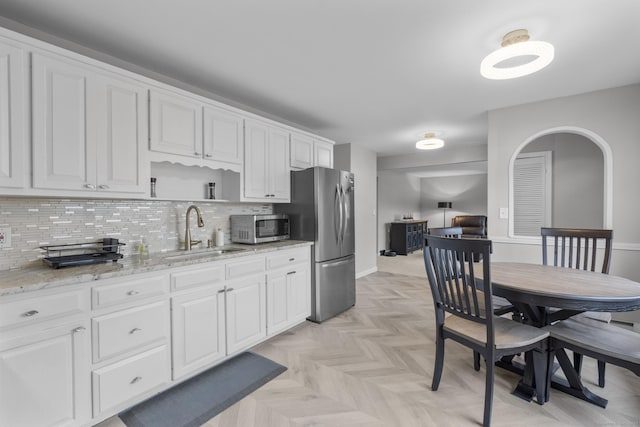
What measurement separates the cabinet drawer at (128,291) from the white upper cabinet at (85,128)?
0.67 m

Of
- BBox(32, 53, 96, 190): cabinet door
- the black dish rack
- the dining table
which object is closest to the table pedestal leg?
the dining table

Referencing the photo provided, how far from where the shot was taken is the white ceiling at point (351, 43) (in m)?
1.76

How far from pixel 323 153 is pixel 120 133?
2.47 meters

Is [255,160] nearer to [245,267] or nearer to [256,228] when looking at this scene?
[256,228]

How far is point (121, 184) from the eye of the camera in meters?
2.01

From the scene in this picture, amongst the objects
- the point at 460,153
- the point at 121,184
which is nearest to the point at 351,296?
the point at 121,184

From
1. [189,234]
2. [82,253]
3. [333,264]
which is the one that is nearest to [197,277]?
[189,234]

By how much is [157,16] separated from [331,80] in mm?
1480

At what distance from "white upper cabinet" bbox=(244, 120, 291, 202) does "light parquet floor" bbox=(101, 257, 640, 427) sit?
1.52m

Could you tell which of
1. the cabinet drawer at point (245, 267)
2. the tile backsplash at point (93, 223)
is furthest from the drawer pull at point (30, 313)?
the cabinet drawer at point (245, 267)

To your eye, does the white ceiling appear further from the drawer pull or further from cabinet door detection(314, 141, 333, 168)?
the drawer pull

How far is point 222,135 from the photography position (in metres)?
2.69

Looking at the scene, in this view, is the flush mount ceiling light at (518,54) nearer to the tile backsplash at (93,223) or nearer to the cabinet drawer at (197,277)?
the cabinet drawer at (197,277)

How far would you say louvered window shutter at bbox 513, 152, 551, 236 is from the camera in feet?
14.1
